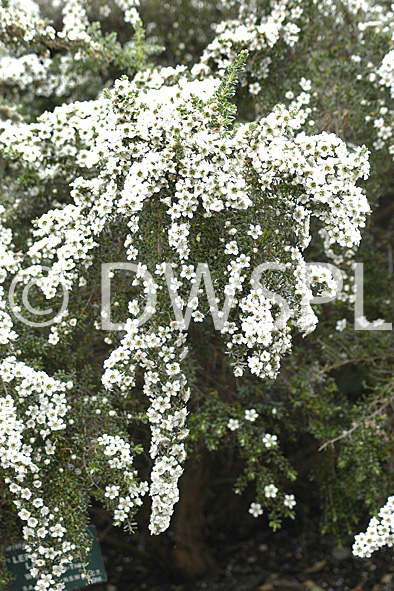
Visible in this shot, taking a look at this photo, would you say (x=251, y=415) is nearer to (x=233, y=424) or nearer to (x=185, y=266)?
(x=233, y=424)

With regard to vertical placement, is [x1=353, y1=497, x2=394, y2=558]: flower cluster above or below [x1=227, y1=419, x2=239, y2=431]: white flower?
below

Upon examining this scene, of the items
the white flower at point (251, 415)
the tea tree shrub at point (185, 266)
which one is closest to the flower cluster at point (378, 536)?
the tea tree shrub at point (185, 266)

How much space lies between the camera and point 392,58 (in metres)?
2.73

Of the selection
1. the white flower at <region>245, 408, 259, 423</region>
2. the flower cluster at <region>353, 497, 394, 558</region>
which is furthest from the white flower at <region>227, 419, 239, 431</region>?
the flower cluster at <region>353, 497, 394, 558</region>

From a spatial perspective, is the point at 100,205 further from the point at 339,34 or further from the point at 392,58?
the point at 339,34

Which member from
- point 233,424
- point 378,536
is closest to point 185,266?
point 233,424

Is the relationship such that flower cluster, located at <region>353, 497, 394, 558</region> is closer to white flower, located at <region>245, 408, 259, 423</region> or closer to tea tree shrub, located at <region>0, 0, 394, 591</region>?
tea tree shrub, located at <region>0, 0, 394, 591</region>

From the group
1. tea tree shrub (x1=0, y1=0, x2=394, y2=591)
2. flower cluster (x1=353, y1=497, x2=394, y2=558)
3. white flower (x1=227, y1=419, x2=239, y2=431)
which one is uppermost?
tea tree shrub (x1=0, y1=0, x2=394, y2=591)

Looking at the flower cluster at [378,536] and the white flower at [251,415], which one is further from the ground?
the white flower at [251,415]

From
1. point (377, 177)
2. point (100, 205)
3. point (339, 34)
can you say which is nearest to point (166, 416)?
point (100, 205)

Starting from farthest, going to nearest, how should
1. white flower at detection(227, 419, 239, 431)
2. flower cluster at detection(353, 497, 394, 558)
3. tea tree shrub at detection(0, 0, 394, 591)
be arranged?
white flower at detection(227, 419, 239, 431)
flower cluster at detection(353, 497, 394, 558)
tea tree shrub at detection(0, 0, 394, 591)

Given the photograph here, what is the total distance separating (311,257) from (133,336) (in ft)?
4.69

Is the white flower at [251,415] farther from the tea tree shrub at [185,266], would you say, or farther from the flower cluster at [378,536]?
the flower cluster at [378,536]

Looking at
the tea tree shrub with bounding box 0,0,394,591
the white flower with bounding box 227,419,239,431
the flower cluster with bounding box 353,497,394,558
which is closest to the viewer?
the tea tree shrub with bounding box 0,0,394,591
